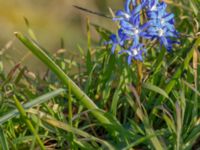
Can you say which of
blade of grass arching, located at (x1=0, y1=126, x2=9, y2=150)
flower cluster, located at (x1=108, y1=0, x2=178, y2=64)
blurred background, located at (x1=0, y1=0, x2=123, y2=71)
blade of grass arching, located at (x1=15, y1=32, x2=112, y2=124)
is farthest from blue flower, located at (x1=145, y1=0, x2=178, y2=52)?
blurred background, located at (x1=0, y1=0, x2=123, y2=71)

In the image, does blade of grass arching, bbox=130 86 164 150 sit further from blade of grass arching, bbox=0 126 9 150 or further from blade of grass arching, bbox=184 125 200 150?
blade of grass arching, bbox=0 126 9 150

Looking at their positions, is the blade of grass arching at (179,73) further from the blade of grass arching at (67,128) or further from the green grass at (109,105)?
the blade of grass arching at (67,128)

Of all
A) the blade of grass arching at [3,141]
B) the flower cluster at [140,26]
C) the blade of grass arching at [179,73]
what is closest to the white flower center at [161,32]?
the flower cluster at [140,26]

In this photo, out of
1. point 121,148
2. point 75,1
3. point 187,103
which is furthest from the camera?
point 75,1

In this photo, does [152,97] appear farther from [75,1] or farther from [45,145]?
[75,1]

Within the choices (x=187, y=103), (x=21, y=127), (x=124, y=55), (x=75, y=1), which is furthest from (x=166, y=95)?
(x=75, y=1)

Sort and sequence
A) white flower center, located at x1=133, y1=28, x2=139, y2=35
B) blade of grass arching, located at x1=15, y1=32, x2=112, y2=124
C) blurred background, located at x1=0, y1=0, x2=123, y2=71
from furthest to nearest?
blurred background, located at x1=0, y1=0, x2=123, y2=71 → white flower center, located at x1=133, y1=28, x2=139, y2=35 → blade of grass arching, located at x1=15, y1=32, x2=112, y2=124
